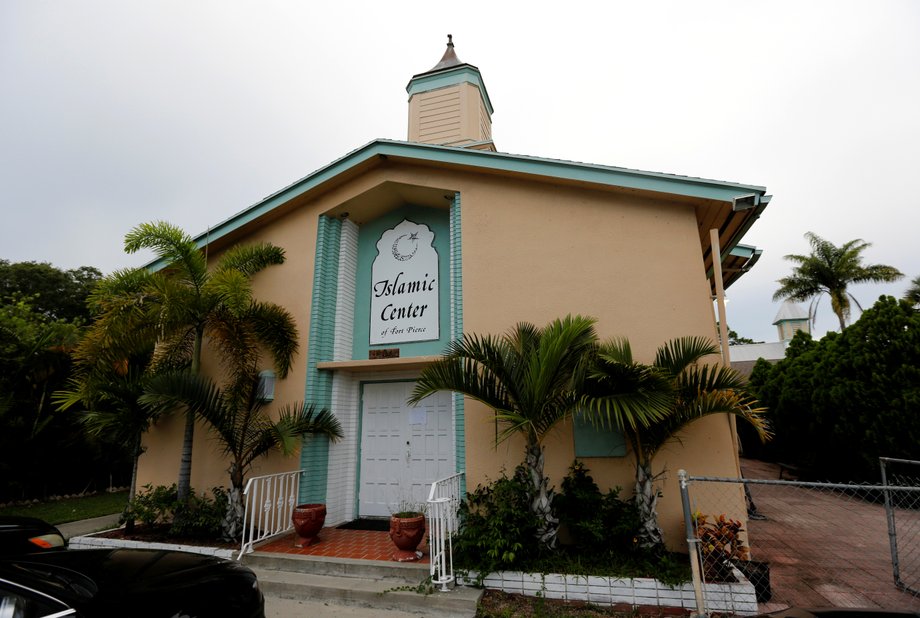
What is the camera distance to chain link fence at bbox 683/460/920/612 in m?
4.68

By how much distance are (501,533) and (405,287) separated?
186 inches

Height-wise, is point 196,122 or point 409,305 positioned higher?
point 196,122

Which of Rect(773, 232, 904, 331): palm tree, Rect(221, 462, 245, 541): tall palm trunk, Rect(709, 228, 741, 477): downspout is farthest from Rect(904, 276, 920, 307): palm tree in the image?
Rect(221, 462, 245, 541): tall palm trunk

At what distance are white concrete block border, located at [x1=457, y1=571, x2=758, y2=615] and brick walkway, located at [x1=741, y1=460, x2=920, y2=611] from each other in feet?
1.51

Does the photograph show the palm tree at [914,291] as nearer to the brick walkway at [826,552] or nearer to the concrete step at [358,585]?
the brick walkway at [826,552]

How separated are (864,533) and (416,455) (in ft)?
25.4

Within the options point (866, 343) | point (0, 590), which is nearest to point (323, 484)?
point (0, 590)

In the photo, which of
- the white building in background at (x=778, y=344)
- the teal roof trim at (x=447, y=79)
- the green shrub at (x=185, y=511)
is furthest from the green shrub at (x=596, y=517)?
the white building in background at (x=778, y=344)

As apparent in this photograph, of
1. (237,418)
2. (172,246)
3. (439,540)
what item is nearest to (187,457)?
(237,418)

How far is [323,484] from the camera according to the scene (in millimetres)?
7488

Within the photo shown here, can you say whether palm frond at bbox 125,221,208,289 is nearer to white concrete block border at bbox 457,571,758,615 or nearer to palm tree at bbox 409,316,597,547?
palm tree at bbox 409,316,597,547

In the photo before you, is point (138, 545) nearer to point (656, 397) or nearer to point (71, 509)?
point (71, 509)

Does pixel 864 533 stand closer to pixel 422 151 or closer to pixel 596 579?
pixel 596 579

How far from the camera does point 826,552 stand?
6277 mm
